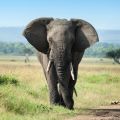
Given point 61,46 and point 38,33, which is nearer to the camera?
point 61,46

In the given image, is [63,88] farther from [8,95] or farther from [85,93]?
[85,93]

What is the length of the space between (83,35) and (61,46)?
1491 mm

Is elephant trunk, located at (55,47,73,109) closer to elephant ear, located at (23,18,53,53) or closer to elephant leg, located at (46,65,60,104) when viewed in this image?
elephant leg, located at (46,65,60,104)

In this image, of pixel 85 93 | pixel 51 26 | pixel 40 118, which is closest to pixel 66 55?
pixel 51 26

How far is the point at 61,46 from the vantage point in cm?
1470

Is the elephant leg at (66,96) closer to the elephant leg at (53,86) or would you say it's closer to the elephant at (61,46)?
Answer: the elephant at (61,46)

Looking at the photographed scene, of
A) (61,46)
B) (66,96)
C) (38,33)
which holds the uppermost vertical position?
(61,46)

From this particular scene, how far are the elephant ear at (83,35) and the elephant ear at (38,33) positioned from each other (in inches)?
33.6

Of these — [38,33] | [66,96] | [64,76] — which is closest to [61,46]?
Result: [64,76]

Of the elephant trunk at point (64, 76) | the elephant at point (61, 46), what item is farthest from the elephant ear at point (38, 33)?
the elephant trunk at point (64, 76)

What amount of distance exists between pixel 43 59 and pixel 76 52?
3.68 ft

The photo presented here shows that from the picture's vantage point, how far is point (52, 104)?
15828mm

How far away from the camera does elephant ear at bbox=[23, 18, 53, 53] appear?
1616cm

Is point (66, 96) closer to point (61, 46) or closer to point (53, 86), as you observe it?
point (53, 86)
